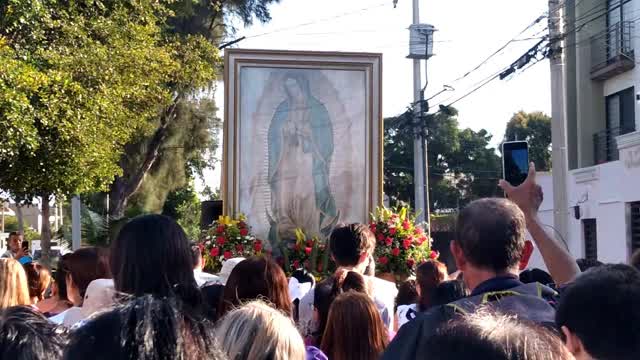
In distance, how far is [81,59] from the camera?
1318 cm

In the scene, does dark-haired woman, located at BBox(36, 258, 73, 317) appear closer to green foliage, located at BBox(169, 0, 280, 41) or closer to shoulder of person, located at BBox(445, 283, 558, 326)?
shoulder of person, located at BBox(445, 283, 558, 326)

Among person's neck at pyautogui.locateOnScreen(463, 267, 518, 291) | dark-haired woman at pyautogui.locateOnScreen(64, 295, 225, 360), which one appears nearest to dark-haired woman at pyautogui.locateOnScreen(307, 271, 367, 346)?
person's neck at pyautogui.locateOnScreen(463, 267, 518, 291)

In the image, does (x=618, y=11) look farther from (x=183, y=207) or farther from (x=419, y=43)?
(x=183, y=207)

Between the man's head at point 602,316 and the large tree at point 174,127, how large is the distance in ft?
70.8

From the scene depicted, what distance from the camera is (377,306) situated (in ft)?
17.4

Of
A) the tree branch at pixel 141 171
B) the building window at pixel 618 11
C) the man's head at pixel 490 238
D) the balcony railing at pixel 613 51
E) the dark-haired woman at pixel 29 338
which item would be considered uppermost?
the building window at pixel 618 11

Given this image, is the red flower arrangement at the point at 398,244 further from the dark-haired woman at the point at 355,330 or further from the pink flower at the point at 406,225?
the dark-haired woman at the point at 355,330

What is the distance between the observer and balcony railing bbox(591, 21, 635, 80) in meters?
22.3

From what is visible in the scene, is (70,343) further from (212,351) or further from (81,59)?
(81,59)

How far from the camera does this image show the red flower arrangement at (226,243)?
9.80 metres

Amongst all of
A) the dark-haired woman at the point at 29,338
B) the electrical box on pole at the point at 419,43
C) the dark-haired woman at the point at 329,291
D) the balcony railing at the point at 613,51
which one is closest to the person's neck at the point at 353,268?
the dark-haired woman at the point at 329,291

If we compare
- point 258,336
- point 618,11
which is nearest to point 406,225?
point 258,336

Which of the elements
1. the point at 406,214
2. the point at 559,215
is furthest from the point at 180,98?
the point at 406,214

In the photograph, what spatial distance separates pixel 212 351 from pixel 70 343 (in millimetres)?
327
